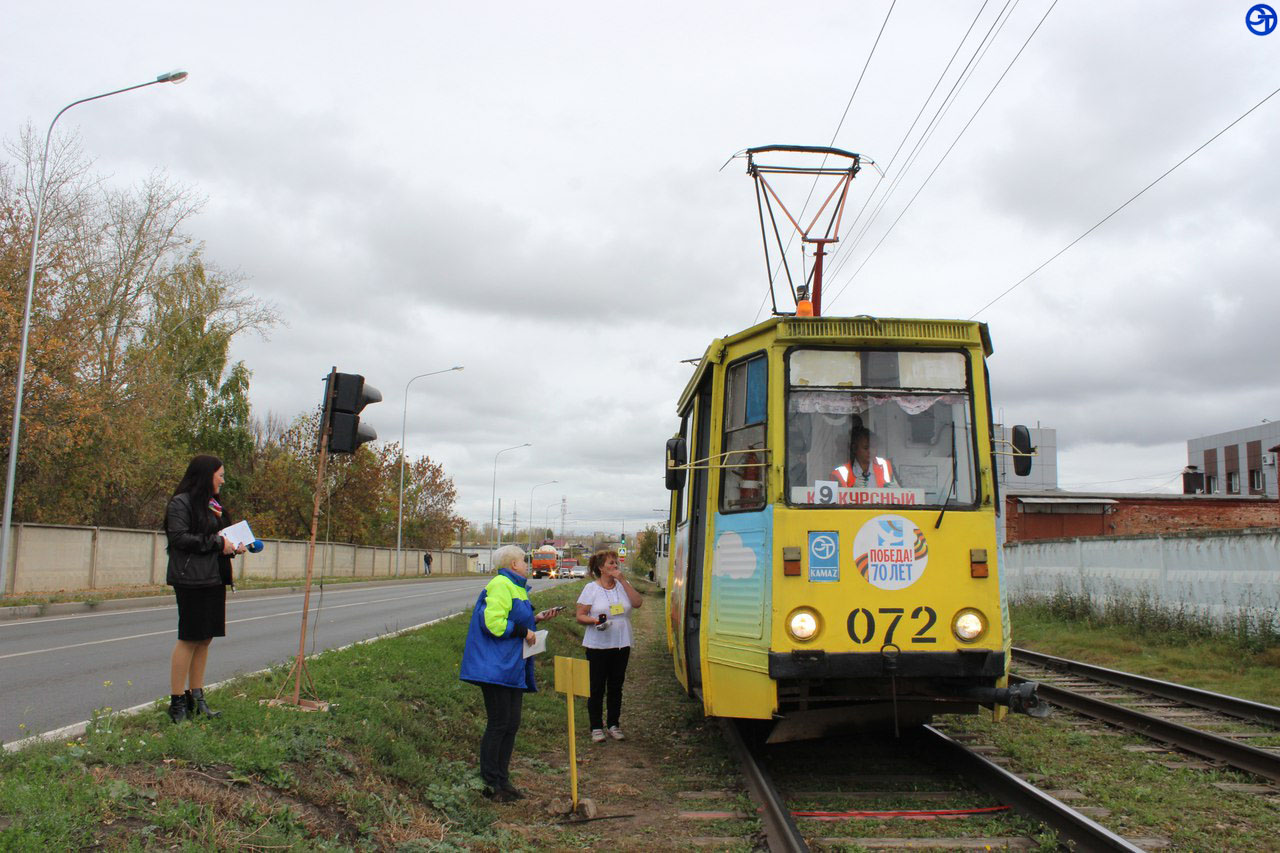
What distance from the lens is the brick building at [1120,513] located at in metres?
33.1

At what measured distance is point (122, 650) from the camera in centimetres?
1256

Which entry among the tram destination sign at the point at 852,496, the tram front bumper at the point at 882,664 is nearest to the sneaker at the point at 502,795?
the tram front bumper at the point at 882,664

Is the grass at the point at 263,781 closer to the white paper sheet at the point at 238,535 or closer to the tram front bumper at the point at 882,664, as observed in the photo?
the white paper sheet at the point at 238,535

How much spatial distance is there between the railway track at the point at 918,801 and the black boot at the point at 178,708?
3555mm

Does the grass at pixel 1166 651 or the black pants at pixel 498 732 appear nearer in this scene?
the black pants at pixel 498 732

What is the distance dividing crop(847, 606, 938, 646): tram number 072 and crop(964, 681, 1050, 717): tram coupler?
525mm

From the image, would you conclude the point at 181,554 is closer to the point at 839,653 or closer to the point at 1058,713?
the point at 839,653

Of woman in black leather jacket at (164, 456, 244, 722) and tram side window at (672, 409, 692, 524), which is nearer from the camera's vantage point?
woman in black leather jacket at (164, 456, 244, 722)

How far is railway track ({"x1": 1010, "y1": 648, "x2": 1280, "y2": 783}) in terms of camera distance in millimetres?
7428

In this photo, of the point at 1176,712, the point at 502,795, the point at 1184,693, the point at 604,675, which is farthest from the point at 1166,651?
the point at 502,795

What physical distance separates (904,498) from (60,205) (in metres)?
28.4

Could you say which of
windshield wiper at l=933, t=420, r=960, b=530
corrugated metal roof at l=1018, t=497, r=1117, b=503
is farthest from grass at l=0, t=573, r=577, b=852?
corrugated metal roof at l=1018, t=497, r=1117, b=503

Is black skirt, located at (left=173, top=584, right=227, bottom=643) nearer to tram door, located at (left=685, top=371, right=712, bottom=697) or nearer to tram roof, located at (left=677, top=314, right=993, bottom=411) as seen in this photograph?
tram door, located at (left=685, top=371, right=712, bottom=697)

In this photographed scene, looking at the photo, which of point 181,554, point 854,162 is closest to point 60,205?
point 854,162
